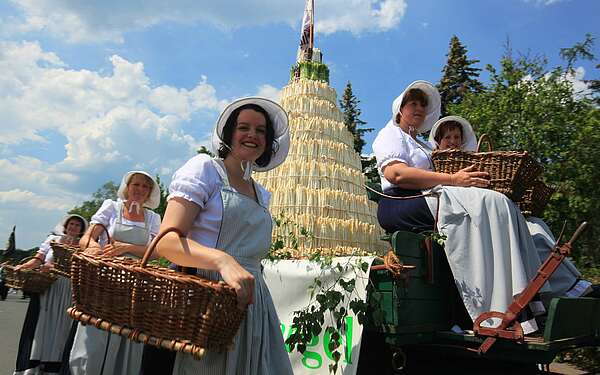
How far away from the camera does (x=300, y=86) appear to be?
101 ft

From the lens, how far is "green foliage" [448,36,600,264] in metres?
10.3

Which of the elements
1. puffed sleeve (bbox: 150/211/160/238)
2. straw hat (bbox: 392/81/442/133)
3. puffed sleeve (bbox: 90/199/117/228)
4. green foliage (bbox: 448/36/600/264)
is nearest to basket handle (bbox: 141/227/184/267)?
straw hat (bbox: 392/81/442/133)

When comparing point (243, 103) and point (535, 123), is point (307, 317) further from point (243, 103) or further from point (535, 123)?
point (535, 123)

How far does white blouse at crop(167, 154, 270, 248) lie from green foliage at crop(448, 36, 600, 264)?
9.75m

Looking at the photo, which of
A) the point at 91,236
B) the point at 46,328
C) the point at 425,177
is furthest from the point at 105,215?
the point at 425,177

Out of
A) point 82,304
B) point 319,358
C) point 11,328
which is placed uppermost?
point 82,304

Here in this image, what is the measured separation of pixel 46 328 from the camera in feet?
18.0

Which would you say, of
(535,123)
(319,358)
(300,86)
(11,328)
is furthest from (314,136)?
(319,358)

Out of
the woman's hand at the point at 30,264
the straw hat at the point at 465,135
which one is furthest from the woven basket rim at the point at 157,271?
the woman's hand at the point at 30,264

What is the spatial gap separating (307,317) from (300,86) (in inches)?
1127

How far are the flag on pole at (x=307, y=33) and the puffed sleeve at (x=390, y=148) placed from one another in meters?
30.2

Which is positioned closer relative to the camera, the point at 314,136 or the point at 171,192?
the point at 171,192

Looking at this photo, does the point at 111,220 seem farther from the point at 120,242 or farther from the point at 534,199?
the point at 534,199

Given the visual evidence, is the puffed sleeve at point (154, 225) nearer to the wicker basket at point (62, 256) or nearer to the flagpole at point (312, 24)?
the wicker basket at point (62, 256)
